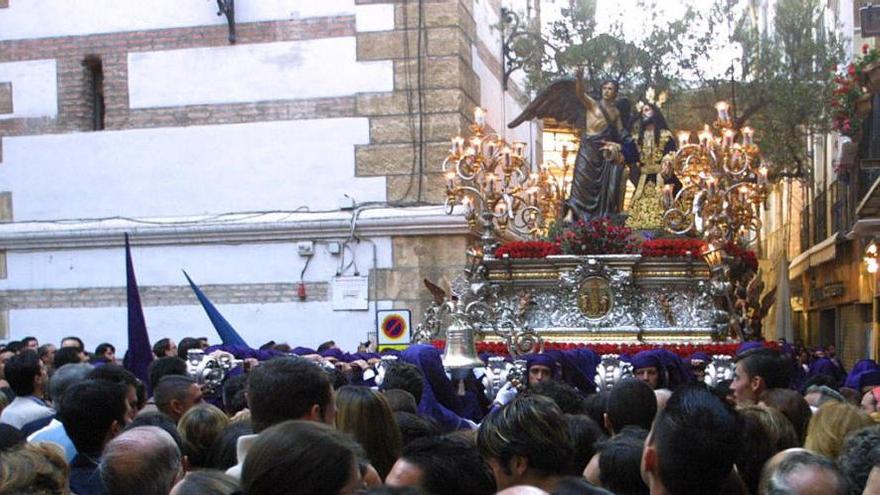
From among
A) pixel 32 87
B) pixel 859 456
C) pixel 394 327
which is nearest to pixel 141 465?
pixel 859 456

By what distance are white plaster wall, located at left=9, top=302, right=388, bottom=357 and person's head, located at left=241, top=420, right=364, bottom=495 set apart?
13855 mm

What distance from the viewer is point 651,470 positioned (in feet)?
12.4

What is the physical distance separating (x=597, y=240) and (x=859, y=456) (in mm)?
11126

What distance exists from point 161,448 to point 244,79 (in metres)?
13.9

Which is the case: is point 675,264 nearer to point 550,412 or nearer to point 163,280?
point 163,280

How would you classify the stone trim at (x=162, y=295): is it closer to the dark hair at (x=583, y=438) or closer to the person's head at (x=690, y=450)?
the dark hair at (x=583, y=438)

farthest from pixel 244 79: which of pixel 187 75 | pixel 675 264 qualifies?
pixel 675 264

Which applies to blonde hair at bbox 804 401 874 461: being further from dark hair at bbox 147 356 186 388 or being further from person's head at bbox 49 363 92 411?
dark hair at bbox 147 356 186 388

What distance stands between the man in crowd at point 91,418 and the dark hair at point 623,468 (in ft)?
7.05

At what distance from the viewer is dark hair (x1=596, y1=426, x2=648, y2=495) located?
14.6 ft

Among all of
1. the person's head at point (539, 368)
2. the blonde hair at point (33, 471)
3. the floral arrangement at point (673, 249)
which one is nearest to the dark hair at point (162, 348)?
the person's head at point (539, 368)

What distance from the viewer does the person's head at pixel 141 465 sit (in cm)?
420

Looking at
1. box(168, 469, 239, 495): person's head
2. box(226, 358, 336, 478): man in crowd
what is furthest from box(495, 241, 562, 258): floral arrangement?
box(168, 469, 239, 495): person's head

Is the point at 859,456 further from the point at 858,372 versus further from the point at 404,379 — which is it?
the point at 858,372
